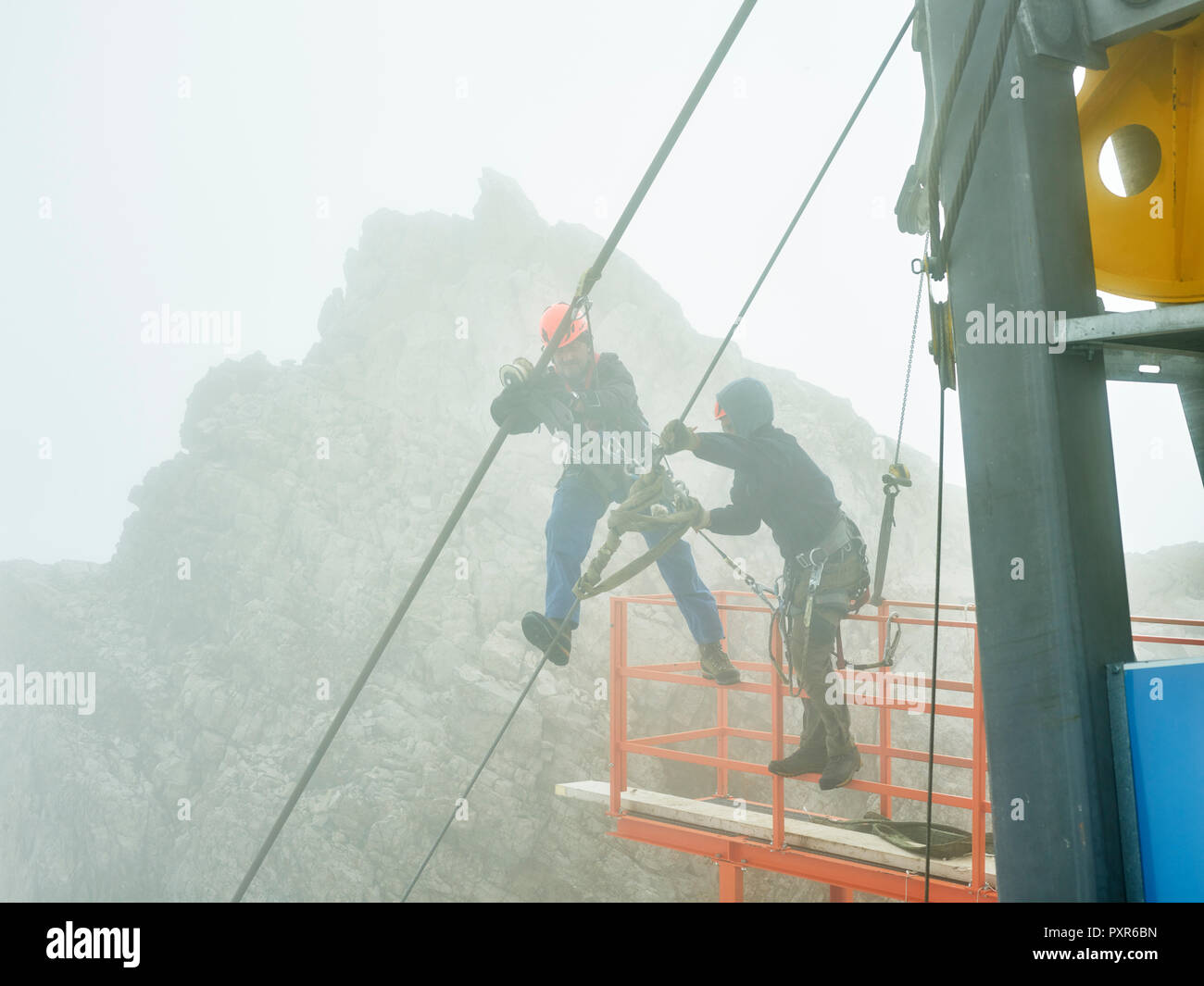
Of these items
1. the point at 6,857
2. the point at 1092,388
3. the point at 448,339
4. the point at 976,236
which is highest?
the point at 448,339

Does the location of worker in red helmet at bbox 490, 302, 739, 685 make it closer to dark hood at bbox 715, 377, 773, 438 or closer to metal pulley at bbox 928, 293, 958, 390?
dark hood at bbox 715, 377, 773, 438

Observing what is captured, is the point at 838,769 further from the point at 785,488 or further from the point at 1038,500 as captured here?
the point at 1038,500

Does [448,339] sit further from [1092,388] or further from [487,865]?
[1092,388]

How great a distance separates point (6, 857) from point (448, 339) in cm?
3412

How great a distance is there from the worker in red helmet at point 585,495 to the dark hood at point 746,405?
2.12 feet

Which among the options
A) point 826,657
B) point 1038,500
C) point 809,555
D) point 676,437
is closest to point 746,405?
point 809,555

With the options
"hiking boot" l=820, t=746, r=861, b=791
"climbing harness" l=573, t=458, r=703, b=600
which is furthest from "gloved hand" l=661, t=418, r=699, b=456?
"hiking boot" l=820, t=746, r=861, b=791

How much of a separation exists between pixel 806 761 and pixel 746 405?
2383 mm

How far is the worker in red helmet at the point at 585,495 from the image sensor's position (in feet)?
A: 19.9

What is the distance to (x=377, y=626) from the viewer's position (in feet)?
131

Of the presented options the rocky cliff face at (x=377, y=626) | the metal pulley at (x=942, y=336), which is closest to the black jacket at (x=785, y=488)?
the metal pulley at (x=942, y=336)

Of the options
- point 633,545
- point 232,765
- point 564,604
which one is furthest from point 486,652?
point 564,604

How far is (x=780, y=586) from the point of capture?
6.00 metres

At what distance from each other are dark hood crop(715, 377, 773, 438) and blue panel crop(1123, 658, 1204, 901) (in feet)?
13.5
